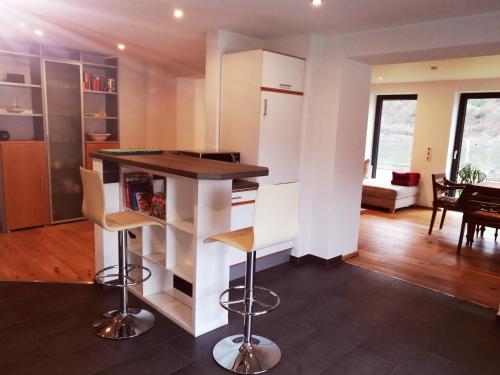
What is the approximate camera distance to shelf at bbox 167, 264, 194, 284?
109 inches

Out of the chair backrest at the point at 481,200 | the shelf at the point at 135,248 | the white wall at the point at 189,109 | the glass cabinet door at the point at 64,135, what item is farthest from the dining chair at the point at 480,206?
the glass cabinet door at the point at 64,135

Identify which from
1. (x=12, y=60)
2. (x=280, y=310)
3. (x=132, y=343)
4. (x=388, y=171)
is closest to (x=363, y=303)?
(x=280, y=310)

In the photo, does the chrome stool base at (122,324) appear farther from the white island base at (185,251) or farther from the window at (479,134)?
the window at (479,134)

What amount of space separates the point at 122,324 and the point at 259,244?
125cm

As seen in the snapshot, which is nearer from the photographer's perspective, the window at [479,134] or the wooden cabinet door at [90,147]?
the wooden cabinet door at [90,147]

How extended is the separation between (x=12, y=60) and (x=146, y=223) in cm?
373

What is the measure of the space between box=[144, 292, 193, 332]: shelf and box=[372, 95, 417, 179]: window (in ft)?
21.6

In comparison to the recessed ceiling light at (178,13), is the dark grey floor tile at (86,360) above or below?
below

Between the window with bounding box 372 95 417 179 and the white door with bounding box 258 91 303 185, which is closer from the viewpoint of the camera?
the white door with bounding box 258 91 303 185

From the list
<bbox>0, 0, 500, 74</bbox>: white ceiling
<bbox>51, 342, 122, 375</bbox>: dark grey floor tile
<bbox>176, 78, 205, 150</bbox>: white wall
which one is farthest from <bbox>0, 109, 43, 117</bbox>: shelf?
<bbox>51, 342, 122, 375</bbox>: dark grey floor tile

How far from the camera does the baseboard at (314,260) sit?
13.8 feet

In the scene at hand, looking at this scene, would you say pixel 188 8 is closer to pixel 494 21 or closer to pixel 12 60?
pixel 494 21

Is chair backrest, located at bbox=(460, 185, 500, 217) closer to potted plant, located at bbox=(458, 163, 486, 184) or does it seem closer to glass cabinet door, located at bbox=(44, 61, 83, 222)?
potted plant, located at bbox=(458, 163, 486, 184)

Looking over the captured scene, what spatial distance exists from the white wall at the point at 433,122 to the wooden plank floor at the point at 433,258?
1481 mm
